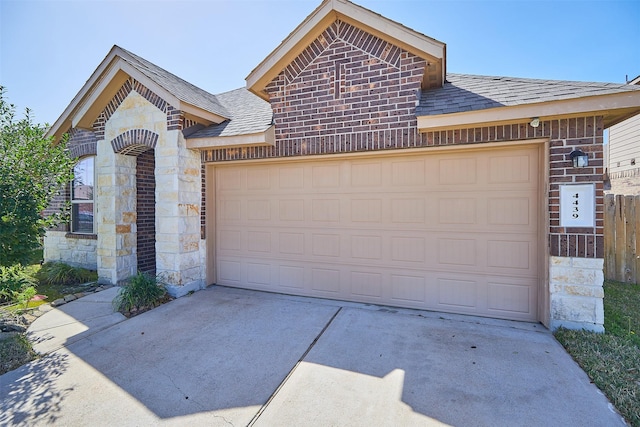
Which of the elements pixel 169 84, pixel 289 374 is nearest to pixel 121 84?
pixel 169 84

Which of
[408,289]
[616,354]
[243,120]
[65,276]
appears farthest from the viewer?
[65,276]

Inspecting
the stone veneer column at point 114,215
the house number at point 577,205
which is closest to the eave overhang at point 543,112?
the house number at point 577,205

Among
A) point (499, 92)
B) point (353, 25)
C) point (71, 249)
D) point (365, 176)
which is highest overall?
point (353, 25)

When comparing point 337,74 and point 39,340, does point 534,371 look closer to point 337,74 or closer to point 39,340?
point 337,74

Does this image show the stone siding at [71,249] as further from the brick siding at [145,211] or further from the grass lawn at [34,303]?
the brick siding at [145,211]

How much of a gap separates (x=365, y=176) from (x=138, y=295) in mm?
4415

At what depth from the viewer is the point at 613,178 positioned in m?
11.8

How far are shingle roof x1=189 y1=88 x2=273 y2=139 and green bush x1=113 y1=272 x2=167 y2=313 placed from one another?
2.83 m

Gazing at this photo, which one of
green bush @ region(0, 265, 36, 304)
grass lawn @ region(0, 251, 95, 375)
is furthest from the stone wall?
grass lawn @ region(0, 251, 95, 375)

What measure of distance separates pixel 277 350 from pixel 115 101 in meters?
6.18

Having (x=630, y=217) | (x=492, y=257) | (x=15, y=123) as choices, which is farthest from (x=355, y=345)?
(x=630, y=217)

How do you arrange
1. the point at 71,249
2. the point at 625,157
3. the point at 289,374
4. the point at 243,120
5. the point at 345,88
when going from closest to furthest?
the point at 289,374, the point at 345,88, the point at 243,120, the point at 71,249, the point at 625,157

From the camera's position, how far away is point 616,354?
3.40 meters

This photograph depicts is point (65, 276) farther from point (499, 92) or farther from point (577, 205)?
point (577, 205)
